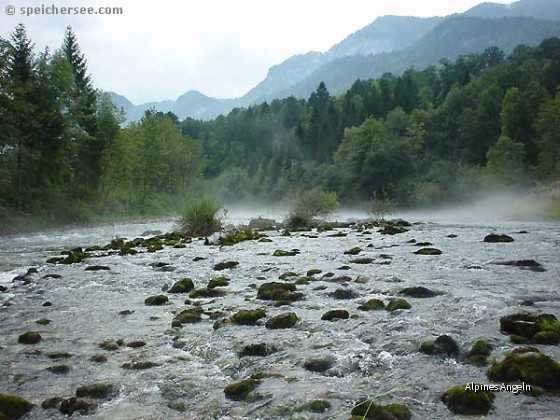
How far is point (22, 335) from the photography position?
336 inches

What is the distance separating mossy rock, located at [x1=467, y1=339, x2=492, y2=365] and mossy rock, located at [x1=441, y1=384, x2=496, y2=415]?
1.14 meters

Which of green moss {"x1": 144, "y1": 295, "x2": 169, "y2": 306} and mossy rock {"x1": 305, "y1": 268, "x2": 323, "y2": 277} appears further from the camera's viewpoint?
mossy rock {"x1": 305, "y1": 268, "x2": 323, "y2": 277}

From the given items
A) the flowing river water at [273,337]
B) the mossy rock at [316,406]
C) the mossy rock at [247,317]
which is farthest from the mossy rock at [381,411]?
the mossy rock at [247,317]

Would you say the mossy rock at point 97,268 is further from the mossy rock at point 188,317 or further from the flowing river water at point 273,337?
the mossy rock at point 188,317

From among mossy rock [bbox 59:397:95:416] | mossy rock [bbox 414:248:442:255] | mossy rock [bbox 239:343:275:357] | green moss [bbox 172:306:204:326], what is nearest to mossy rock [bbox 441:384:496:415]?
mossy rock [bbox 239:343:275:357]

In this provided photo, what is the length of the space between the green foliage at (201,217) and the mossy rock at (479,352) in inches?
975

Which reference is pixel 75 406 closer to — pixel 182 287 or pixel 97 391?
A: pixel 97 391

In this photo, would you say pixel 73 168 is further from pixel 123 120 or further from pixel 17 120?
pixel 17 120

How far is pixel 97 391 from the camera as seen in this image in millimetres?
6168

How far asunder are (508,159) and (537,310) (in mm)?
63167

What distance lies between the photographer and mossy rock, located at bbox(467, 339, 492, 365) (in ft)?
22.2

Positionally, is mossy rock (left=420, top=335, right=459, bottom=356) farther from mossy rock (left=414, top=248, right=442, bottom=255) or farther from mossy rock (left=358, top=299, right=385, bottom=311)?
mossy rock (left=414, top=248, right=442, bottom=255)

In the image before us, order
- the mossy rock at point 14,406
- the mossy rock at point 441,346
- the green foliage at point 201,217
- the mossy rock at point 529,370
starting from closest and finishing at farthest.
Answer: the mossy rock at point 14,406 → the mossy rock at point 529,370 → the mossy rock at point 441,346 → the green foliage at point 201,217

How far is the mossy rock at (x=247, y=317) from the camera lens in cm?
941
